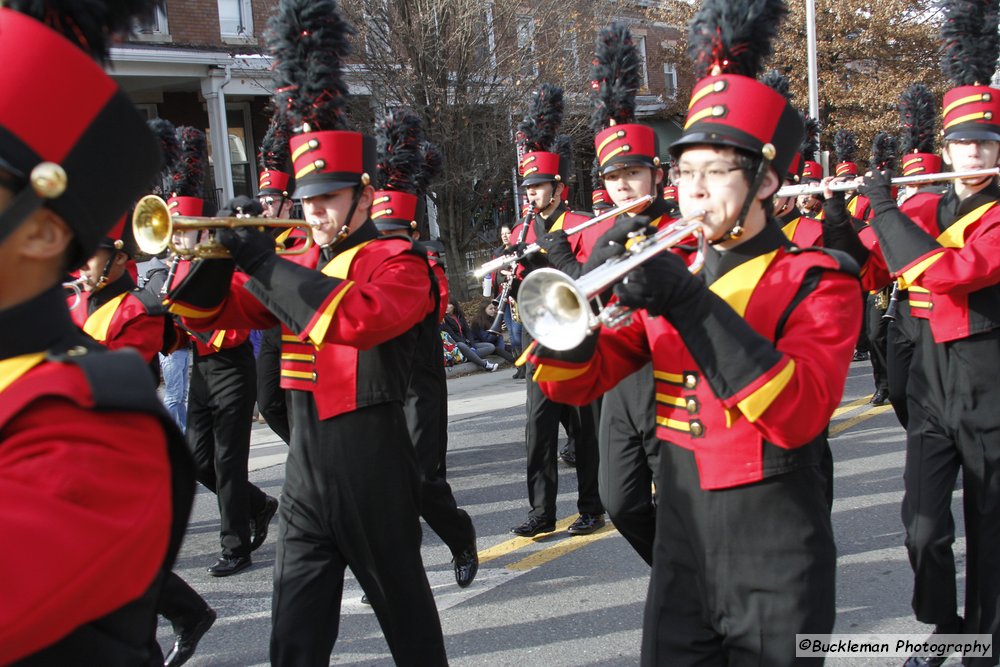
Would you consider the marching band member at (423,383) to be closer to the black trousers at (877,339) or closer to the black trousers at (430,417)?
the black trousers at (430,417)

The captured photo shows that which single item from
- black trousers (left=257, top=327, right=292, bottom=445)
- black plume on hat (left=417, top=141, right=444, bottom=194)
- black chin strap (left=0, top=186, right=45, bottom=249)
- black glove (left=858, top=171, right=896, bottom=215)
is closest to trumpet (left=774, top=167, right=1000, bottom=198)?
black glove (left=858, top=171, right=896, bottom=215)

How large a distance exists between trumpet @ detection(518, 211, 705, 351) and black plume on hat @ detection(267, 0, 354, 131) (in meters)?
1.85

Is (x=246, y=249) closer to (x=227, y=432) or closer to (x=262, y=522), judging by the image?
(x=227, y=432)

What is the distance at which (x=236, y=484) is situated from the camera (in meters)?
5.90

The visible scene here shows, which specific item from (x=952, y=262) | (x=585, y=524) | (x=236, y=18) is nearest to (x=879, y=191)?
(x=952, y=262)

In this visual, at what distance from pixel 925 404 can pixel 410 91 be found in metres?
11.9

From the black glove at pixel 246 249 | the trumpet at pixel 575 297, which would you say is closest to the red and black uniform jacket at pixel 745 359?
the trumpet at pixel 575 297

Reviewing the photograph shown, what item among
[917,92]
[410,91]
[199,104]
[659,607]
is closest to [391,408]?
[659,607]

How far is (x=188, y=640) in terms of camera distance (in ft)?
14.4

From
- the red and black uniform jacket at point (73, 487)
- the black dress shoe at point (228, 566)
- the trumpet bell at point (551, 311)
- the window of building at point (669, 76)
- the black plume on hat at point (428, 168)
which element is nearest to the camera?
the red and black uniform jacket at point (73, 487)

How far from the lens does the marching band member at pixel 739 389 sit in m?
2.32

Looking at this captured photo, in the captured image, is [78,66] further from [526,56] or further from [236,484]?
[526,56]

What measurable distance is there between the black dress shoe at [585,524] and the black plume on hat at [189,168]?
→ 11.3 feet

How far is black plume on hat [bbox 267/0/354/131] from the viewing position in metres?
3.96
